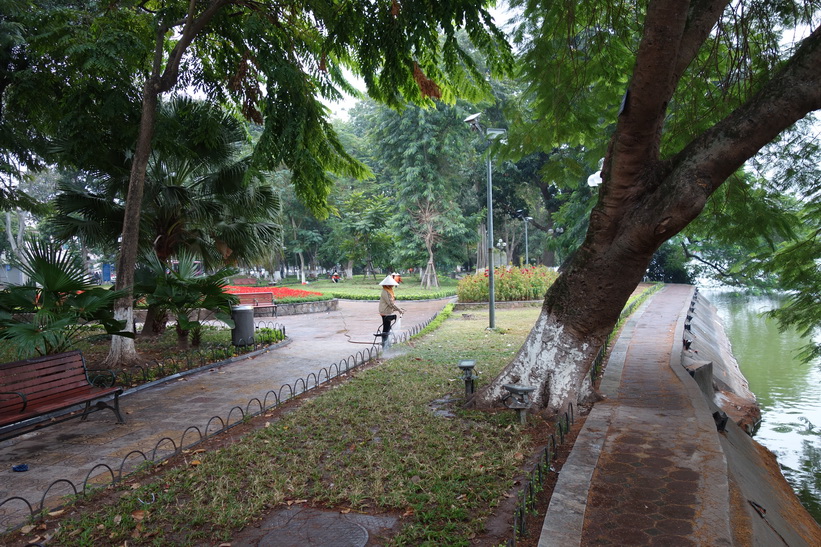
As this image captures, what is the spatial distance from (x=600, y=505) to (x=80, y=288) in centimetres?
650

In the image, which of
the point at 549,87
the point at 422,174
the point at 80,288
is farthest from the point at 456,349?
the point at 422,174

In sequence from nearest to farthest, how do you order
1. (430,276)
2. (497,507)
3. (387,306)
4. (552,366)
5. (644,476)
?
1. (497,507)
2. (644,476)
3. (552,366)
4. (387,306)
5. (430,276)

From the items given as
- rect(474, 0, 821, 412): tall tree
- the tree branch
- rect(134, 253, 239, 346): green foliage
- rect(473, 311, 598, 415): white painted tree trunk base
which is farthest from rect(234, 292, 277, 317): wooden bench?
the tree branch

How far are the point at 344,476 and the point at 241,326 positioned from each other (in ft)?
23.8

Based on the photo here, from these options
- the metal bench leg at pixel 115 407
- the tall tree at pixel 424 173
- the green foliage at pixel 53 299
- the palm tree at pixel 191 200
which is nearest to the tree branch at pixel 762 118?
the metal bench leg at pixel 115 407

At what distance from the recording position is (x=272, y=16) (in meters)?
8.64

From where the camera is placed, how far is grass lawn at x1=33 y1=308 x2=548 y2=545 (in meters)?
3.55

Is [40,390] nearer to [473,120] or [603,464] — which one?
[603,464]

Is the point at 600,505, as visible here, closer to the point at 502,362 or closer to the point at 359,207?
the point at 502,362

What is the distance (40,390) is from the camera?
17.8 feet

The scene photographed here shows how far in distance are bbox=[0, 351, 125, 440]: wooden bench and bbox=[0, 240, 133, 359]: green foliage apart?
276 mm

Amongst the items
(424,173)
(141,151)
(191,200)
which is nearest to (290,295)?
(191,200)

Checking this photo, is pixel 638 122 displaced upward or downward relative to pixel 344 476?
upward

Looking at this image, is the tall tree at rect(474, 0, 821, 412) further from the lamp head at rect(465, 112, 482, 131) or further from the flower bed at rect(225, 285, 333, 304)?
the flower bed at rect(225, 285, 333, 304)
